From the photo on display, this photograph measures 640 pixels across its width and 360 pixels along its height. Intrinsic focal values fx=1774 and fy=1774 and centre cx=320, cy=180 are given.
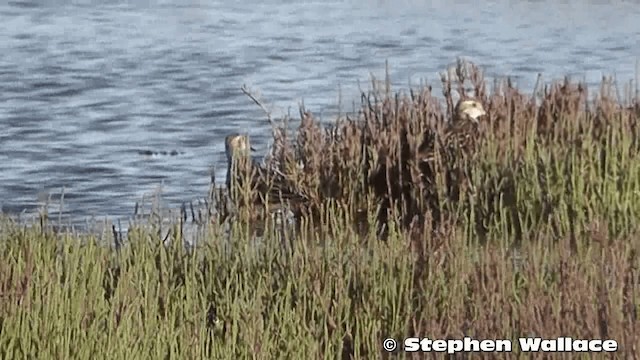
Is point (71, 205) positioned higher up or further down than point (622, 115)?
further down

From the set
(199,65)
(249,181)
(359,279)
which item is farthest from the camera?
(199,65)

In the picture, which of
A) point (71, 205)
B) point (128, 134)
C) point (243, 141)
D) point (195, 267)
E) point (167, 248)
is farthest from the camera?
point (128, 134)

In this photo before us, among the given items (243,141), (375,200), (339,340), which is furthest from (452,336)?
(243,141)

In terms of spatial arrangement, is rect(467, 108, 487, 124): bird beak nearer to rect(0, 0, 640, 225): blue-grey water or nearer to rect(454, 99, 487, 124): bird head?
rect(454, 99, 487, 124): bird head

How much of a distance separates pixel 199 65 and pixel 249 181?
27.4 feet

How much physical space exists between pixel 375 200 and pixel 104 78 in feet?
24.8

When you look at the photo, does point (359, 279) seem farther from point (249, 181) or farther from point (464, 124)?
point (464, 124)

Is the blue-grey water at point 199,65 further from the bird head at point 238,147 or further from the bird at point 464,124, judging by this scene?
the bird at point 464,124

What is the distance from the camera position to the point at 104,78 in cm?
1670

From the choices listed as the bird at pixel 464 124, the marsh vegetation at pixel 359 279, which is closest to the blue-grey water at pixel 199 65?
the bird at pixel 464 124

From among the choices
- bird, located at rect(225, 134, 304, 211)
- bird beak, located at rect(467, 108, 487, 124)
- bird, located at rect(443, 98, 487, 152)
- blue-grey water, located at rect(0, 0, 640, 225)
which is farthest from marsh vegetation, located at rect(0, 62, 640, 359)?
blue-grey water, located at rect(0, 0, 640, 225)

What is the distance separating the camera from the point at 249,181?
9367mm

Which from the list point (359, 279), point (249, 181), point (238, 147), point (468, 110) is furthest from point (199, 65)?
point (359, 279)

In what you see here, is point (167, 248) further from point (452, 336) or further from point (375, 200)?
point (375, 200)
